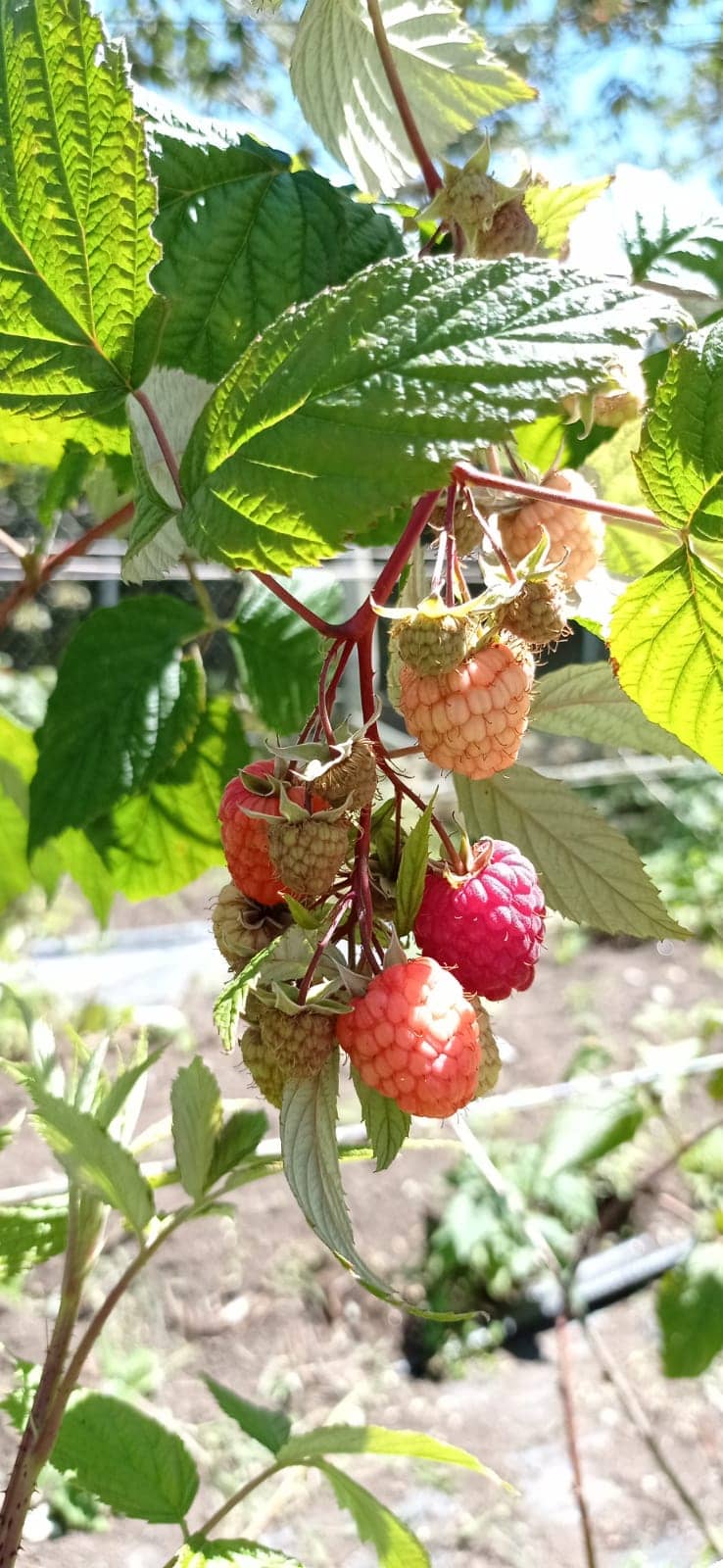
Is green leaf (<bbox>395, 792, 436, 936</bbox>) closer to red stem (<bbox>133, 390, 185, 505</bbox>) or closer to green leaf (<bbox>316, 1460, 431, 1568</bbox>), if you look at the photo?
red stem (<bbox>133, 390, 185, 505</bbox>)

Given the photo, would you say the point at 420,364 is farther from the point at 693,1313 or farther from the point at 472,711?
the point at 693,1313

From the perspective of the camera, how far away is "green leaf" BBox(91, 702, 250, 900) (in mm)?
763

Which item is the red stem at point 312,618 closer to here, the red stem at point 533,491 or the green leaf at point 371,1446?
the red stem at point 533,491

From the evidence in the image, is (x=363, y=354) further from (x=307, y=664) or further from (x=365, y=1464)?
(x=365, y=1464)

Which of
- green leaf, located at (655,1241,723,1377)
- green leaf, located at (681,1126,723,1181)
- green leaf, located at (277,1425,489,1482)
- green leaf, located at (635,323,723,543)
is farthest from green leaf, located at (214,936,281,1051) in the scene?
green leaf, located at (681,1126,723,1181)

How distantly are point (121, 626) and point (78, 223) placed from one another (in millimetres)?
425

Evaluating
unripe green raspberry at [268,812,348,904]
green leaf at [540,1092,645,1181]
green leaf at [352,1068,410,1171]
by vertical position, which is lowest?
green leaf at [540,1092,645,1181]

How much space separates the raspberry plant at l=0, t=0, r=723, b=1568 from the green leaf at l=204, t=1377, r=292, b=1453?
0.16 feet

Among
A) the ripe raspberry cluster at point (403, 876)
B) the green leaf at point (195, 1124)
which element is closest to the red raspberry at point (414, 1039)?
the ripe raspberry cluster at point (403, 876)

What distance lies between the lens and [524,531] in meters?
0.49

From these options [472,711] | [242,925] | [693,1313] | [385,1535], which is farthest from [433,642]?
Result: [693,1313]

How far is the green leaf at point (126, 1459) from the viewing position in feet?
2.14

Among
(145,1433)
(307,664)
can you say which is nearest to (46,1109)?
(145,1433)

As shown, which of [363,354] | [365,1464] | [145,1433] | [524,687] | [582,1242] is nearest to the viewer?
[363,354]
